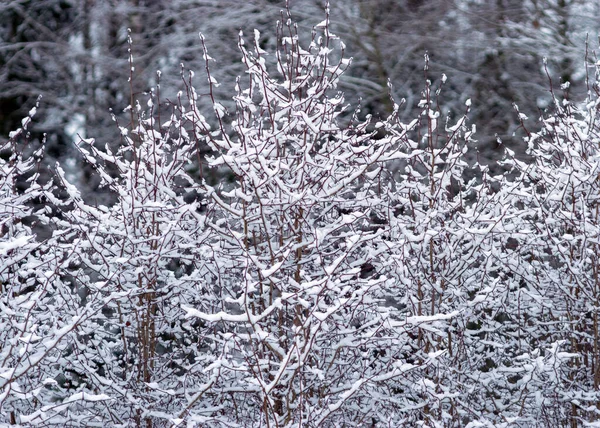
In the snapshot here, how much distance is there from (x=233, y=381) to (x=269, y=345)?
37.7 inches

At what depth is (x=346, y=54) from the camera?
1250cm

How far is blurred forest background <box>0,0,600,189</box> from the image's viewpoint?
1219cm

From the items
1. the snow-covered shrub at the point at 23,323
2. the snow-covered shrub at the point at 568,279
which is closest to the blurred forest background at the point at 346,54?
the snow-covered shrub at the point at 568,279

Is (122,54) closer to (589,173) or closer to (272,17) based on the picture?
(272,17)

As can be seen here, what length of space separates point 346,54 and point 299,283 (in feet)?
26.2

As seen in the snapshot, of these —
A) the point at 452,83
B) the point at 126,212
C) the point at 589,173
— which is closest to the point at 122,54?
the point at 452,83

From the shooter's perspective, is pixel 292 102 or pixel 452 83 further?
pixel 452 83

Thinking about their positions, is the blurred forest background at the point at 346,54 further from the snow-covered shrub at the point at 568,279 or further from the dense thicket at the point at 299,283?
the dense thicket at the point at 299,283

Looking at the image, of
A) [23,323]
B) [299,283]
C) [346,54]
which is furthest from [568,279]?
[346,54]

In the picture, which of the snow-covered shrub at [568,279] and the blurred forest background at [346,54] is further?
the blurred forest background at [346,54]

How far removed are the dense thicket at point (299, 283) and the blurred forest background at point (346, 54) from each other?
213 inches

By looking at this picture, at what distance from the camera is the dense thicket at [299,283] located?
4.95 meters

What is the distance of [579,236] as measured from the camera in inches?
237

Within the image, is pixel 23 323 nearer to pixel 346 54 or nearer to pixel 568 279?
pixel 568 279
